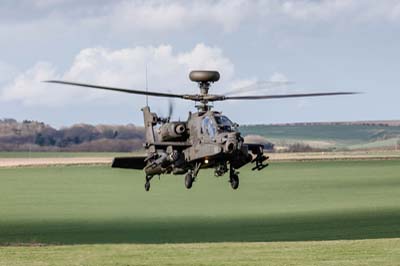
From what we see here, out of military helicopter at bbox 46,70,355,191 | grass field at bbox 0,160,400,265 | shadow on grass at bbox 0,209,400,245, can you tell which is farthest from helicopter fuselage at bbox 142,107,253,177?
shadow on grass at bbox 0,209,400,245

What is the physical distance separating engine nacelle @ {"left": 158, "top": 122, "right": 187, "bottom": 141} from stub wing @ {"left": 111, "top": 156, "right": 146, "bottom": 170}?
136 inches

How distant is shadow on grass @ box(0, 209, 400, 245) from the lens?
8706cm

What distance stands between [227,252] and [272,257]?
539cm

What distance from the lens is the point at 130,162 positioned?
49.7 meters

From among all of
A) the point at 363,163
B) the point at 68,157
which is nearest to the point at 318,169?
the point at 363,163

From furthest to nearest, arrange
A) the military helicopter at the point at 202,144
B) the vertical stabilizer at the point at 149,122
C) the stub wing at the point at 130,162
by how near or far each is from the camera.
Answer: the vertical stabilizer at the point at 149,122 → the stub wing at the point at 130,162 → the military helicopter at the point at 202,144

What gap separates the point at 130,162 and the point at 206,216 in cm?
5802

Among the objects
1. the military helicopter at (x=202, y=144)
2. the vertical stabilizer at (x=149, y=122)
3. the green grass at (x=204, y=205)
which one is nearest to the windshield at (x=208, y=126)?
the military helicopter at (x=202, y=144)

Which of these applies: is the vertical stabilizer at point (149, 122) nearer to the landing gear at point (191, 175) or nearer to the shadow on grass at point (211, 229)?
the landing gear at point (191, 175)

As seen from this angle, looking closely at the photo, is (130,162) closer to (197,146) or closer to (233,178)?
(197,146)

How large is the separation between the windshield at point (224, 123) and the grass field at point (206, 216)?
78.1 ft

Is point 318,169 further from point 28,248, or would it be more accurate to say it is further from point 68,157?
point 28,248

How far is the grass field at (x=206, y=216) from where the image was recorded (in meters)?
73.0

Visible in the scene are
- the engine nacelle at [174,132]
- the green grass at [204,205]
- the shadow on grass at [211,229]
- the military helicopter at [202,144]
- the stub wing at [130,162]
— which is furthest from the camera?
the green grass at [204,205]
